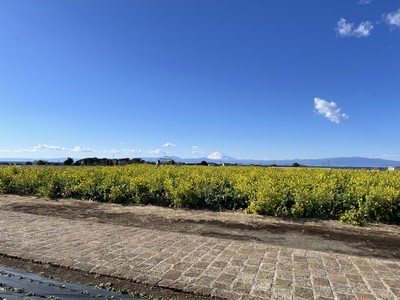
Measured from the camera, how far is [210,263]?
490 cm

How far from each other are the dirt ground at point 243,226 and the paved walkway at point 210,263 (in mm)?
390

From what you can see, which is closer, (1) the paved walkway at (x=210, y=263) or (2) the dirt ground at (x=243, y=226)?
(1) the paved walkway at (x=210, y=263)

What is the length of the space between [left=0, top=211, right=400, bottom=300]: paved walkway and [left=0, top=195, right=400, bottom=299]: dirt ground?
390mm

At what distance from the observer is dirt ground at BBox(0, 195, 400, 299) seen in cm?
613

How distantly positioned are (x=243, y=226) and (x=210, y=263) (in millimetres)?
2765

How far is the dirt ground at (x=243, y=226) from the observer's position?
613cm

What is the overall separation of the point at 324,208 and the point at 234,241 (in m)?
3.46

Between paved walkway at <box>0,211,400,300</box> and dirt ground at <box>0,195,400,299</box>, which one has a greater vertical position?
dirt ground at <box>0,195,400,299</box>

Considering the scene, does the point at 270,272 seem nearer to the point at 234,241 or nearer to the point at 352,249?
the point at 234,241

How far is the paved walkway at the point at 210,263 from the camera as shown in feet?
13.4

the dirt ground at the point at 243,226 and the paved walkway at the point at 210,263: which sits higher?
the dirt ground at the point at 243,226

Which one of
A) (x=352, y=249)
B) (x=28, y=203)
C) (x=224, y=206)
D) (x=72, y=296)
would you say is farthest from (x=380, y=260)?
(x=28, y=203)

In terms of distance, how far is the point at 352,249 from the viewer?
592 cm

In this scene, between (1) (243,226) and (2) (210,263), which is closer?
(2) (210,263)
